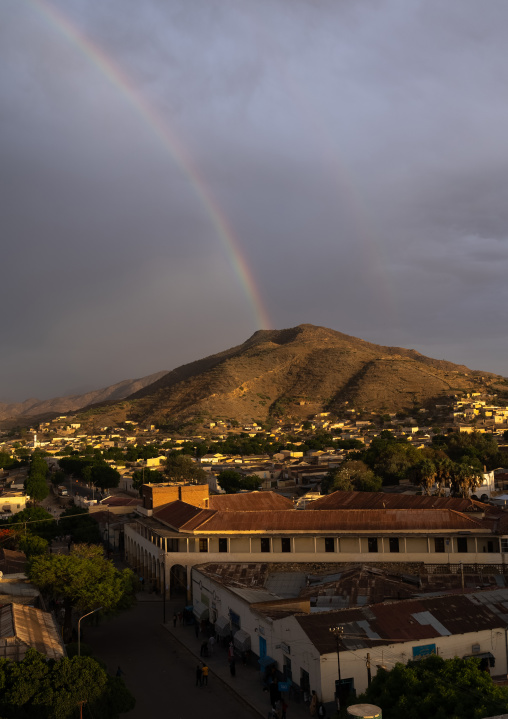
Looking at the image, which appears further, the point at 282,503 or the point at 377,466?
the point at 377,466

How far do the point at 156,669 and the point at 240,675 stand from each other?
11.3 feet

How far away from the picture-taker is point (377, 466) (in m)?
71.2

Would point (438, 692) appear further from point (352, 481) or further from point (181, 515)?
point (352, 481)

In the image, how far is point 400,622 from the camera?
2297 centimetres

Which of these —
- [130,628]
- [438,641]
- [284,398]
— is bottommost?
[130,628]

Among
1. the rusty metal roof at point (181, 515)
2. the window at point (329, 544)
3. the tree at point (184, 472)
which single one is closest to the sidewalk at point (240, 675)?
the rusty metal roof at point (181, 515)

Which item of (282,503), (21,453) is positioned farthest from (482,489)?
(21,453)

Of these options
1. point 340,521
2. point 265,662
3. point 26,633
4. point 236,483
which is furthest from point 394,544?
point 236,483

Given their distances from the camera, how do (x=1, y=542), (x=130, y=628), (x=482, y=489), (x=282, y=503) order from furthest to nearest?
1. (x=482, y=489)
2. (x=282, y=503)
3. (x=1, y=542)
4. (x=130, y=628)

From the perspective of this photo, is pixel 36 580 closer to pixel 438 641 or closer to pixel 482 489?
pixel 438 641

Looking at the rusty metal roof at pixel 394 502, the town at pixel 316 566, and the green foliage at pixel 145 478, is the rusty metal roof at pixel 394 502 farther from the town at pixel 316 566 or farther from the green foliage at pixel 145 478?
the green foliage at pixel 145 478

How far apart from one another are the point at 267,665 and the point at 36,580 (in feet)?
34.5

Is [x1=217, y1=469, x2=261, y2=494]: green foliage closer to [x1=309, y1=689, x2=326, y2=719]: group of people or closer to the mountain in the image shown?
[x1=309, y1=689, x2=326, y2=719]: group of people

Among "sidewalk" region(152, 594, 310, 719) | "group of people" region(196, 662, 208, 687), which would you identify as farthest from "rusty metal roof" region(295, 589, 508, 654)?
"group of people" region(196, 662, 208, 687)
